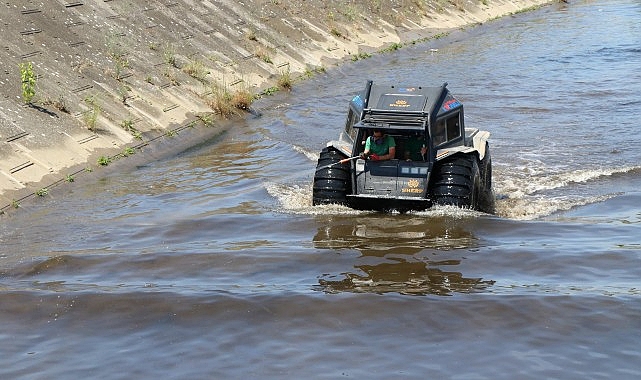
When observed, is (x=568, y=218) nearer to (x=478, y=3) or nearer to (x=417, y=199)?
(x=417, y=199)

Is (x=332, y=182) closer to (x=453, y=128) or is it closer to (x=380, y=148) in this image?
(x=380, y=148)

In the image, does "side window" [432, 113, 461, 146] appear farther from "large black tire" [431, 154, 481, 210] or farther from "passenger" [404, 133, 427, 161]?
"large black tire" [431, 154, 481, 210]

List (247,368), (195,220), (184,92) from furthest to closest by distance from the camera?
(184,92), (195,220), (247,368)

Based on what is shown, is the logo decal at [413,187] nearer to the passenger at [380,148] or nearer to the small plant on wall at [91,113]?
the passenger at [380,148]

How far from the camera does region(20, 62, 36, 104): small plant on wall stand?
73.4 ft

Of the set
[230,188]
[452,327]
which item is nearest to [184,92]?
[230,188]

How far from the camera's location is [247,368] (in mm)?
11133

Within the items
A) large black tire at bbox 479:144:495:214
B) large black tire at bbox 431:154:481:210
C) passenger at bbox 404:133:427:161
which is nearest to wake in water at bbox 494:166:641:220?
large black tire at bbox 479:144:495:214

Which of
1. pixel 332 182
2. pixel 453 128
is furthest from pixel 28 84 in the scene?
pixel 453 128

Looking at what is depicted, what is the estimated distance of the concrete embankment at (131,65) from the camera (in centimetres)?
2135

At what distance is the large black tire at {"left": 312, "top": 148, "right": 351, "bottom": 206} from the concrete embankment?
5.69 metres

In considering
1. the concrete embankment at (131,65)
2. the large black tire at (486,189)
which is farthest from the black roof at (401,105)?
the concrete embankment at (131,65)

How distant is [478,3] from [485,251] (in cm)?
3697

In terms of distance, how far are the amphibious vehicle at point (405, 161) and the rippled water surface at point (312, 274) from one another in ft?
1.01
